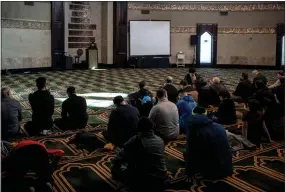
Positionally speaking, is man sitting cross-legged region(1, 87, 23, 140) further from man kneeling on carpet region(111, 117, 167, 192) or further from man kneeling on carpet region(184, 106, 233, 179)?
man kneeling on carpet region(184, 106, 233, 179)

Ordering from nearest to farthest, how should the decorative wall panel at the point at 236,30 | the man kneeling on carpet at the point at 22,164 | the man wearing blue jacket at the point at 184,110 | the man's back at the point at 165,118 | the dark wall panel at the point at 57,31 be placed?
the man kneeling on carpet at the point at 22,164
the man's back at the point at 165,118
the man wearing blue jacket at the point at 184,110
the dark wall panel at the point at 57,31
the decorative wall panel at the point at 236,30

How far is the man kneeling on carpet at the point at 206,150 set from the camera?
3.46 meters

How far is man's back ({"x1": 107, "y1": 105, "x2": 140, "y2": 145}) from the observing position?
4.25 metres

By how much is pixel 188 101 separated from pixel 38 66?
30.1ft

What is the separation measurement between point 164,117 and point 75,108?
1329 millimetres

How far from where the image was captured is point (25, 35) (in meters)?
12.8

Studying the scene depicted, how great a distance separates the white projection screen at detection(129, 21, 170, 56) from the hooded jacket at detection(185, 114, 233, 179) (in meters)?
12.0

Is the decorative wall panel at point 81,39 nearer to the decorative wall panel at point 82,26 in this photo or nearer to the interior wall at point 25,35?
the decorative wall panel at point 82,26

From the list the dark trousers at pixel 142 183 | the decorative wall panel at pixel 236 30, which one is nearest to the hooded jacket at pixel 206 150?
the dark trousers at pixel 142 183

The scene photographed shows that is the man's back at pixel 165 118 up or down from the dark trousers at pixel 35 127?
up

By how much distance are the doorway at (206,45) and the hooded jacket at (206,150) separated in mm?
12651

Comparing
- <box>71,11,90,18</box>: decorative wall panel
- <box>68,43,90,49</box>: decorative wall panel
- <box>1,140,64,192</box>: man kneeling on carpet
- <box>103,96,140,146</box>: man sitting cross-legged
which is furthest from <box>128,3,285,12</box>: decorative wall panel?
<box>1,140,64,192</box>: man kneeling on carpet

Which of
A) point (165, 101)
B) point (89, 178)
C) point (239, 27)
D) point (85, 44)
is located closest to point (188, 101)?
point (165, 101)

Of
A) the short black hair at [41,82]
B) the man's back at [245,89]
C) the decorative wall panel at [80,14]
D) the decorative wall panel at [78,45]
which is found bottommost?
the man's back at [245,89]
